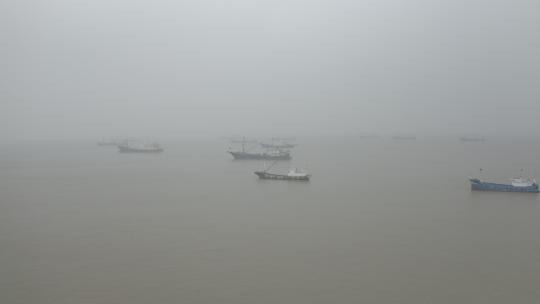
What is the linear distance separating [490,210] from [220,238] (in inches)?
397

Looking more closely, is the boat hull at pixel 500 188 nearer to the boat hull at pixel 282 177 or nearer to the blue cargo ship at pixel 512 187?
the blue cargo ship at pixel 512 187

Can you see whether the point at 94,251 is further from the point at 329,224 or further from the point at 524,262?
the point at 524,262

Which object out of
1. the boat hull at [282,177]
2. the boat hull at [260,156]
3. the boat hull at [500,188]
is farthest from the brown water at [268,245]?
the boat hull at [260,156]

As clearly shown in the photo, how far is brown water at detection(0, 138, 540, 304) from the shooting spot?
8258mm

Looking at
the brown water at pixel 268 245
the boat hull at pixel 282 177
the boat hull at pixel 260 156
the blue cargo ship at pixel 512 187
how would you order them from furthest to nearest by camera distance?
the boat hull at pixel 260 156 → the boat hull at pixel 282 177 → the blue cargo ship at pixel 512 187 → the brown water at pixel 268 245

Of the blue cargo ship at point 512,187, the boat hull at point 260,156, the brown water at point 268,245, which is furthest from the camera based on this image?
the boat hull at point 260,156

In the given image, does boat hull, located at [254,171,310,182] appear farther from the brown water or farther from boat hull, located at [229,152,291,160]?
boat hull, located at [229,152,291,160]

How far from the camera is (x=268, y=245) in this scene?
1110cm

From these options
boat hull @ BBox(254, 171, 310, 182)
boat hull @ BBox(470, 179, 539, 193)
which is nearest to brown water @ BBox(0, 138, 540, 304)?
boat hull @ BBox(470, 179, 539, 193)

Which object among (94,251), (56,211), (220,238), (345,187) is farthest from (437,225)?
(56,211)

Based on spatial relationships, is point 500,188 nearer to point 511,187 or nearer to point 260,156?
point 511,187

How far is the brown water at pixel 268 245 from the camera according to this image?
8.26m

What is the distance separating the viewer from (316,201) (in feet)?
57.5

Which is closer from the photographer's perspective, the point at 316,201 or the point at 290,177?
the point at 316,201
